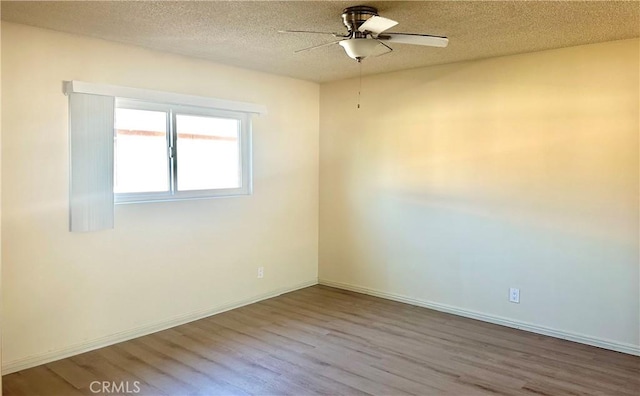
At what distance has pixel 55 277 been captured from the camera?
3279 millimetres

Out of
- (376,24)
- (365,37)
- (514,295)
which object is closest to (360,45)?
(365,37)

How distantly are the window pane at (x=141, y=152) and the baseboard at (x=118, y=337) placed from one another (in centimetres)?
114

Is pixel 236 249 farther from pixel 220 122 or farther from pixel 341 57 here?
pixel 341 57

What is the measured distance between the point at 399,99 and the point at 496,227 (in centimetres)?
156

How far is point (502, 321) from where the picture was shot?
4059 millimetres

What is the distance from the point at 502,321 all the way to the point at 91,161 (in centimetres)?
360

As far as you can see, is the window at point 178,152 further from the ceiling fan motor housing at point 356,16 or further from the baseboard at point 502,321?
the ceiling fan motor housing at point 356,16

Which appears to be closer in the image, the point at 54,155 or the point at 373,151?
the point at 54,155

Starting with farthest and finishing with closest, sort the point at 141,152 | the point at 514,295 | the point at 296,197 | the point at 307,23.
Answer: the point at 296,197 < the point at 514,295 < the point at 141,152 < the point at 307,23

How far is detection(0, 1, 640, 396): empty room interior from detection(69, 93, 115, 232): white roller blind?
0.05ft

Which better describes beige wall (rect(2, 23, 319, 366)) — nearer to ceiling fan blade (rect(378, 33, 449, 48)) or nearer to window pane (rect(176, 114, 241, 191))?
window pane (rect(176, 114, 241, 191))

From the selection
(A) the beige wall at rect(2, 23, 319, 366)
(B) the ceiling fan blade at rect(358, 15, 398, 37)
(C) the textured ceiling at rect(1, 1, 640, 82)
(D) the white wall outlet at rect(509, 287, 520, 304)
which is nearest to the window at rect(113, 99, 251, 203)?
(A) the beige wall at rect(2, 23, 319, 366)

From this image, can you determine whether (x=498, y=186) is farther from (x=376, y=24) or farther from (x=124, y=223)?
(x=124, y=223)

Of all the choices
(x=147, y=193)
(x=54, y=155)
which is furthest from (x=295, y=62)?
(x=54, y=155)
